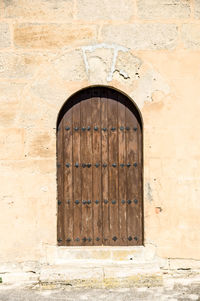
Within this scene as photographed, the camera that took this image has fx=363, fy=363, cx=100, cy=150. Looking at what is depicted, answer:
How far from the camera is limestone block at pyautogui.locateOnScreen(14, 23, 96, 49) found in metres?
3.61

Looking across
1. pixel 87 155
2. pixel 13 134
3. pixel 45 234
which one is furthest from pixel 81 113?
pixel 45 234

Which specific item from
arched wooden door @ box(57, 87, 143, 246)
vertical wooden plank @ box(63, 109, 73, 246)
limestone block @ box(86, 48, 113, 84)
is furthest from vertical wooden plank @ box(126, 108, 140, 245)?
vertical wooden plank @ box(63, 109, 73, 246)

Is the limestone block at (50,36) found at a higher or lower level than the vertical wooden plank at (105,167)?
higher

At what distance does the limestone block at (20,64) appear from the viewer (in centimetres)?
360

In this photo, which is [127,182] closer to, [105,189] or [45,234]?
[105,189]

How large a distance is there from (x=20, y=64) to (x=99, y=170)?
4.33 ft

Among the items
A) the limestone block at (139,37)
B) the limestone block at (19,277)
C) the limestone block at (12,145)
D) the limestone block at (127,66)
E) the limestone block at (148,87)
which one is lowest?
the limestone block at (19,277)

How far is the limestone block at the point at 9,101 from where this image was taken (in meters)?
3.59

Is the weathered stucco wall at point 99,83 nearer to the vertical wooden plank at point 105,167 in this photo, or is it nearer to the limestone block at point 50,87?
the limestone block at point 50,87

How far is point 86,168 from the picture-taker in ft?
12.1

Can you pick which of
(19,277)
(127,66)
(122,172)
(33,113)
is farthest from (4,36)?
(19,277)

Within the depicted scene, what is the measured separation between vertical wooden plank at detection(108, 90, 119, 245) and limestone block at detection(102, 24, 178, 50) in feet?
1.72

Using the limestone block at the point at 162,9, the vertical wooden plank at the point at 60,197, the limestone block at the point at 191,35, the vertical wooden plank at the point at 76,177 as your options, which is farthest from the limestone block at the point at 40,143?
the limestone block at the point at 191,35

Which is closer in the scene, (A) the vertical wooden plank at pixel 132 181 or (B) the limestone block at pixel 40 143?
(B) the limestone block at pixel 40 143
